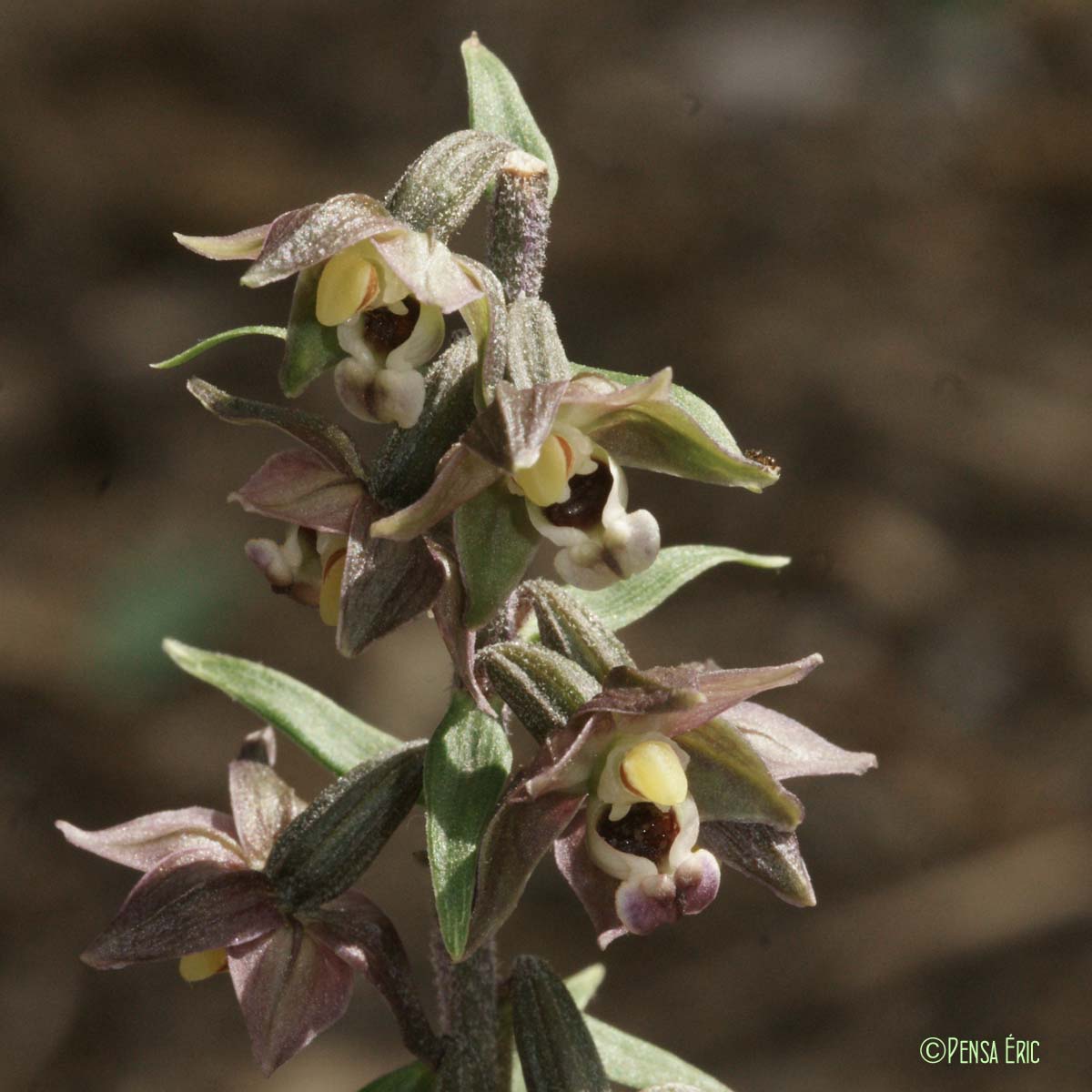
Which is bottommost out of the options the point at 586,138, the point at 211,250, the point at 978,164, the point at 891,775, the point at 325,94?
the point at 891,775

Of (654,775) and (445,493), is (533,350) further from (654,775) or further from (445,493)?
(654,775)

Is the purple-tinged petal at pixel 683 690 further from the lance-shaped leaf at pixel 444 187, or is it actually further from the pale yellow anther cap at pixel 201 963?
the pale yellow anther cap at pixel 201 963

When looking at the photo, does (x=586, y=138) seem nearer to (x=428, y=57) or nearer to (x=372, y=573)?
(x=428, y=57)

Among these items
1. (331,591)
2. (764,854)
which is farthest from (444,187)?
(764,854)

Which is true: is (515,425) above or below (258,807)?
above

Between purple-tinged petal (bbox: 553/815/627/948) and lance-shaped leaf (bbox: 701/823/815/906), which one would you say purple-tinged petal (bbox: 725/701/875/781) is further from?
purple-tinged petal (bbox: 553/815/627/948)

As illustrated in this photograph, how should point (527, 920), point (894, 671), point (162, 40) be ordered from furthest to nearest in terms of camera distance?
point (162, 40) → point (894, 671) → point (527, 920)

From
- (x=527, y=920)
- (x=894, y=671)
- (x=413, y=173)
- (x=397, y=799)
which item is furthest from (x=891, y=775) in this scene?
(x=413, y=173)

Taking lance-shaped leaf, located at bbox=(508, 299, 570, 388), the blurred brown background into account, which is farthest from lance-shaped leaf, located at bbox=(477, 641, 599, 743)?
the blurred brown background
